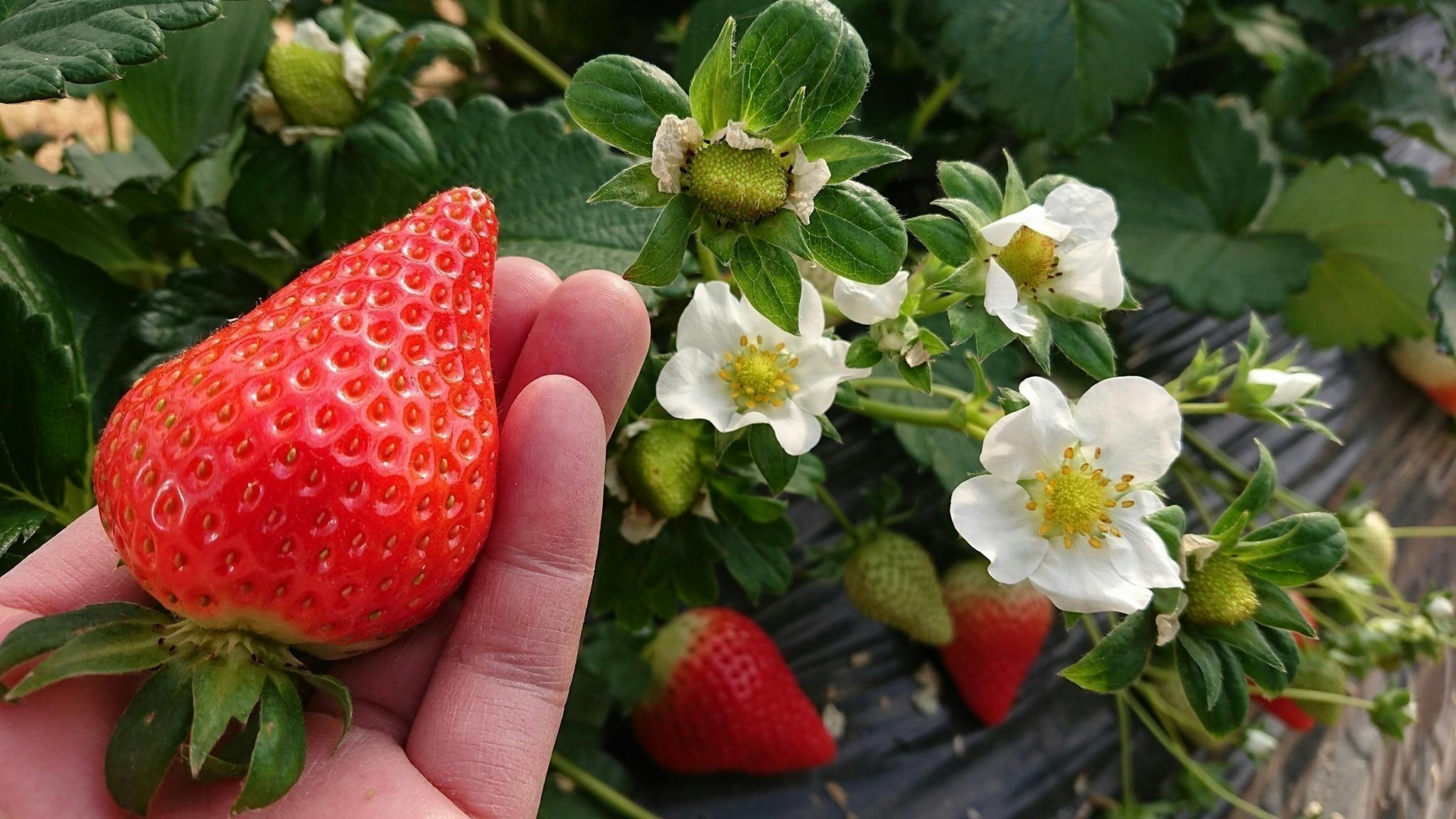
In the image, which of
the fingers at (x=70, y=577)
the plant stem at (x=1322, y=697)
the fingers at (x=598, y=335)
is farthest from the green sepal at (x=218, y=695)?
the plant stem at (x=1322, y=697)

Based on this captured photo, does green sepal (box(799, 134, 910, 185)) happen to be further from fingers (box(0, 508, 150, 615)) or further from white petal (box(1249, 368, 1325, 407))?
fingers (box(0, 508, 150, 615))

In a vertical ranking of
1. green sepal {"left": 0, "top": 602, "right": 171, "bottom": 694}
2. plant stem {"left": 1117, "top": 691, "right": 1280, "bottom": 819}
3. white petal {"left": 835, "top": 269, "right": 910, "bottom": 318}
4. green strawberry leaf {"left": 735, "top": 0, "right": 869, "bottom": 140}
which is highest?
green strawberry leaf {"left": 735, "top": 0, "right": 869, "bottom": 140}

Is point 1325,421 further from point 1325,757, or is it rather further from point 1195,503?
point 1325,757

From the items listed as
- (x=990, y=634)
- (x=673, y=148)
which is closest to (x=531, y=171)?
(x=673, y=148)

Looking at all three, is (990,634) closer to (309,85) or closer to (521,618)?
(521,618)

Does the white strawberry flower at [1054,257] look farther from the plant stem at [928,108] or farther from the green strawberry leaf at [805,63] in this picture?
the plant stem at [928,108]

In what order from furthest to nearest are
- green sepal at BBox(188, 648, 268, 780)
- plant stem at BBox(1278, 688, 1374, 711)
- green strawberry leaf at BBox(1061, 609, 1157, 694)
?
1. plant stem at BBox(1278, 688, 1374, 711)
2. green strawberry leaf at BBox(1061, 609, 1157, 694)
3. green sepal at BBox(188, 648, 268, 780)

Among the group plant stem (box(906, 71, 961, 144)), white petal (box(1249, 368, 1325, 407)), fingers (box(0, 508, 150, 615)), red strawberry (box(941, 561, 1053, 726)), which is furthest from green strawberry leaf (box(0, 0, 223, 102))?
red strawberry (box(941, 561, 1053, 726))
